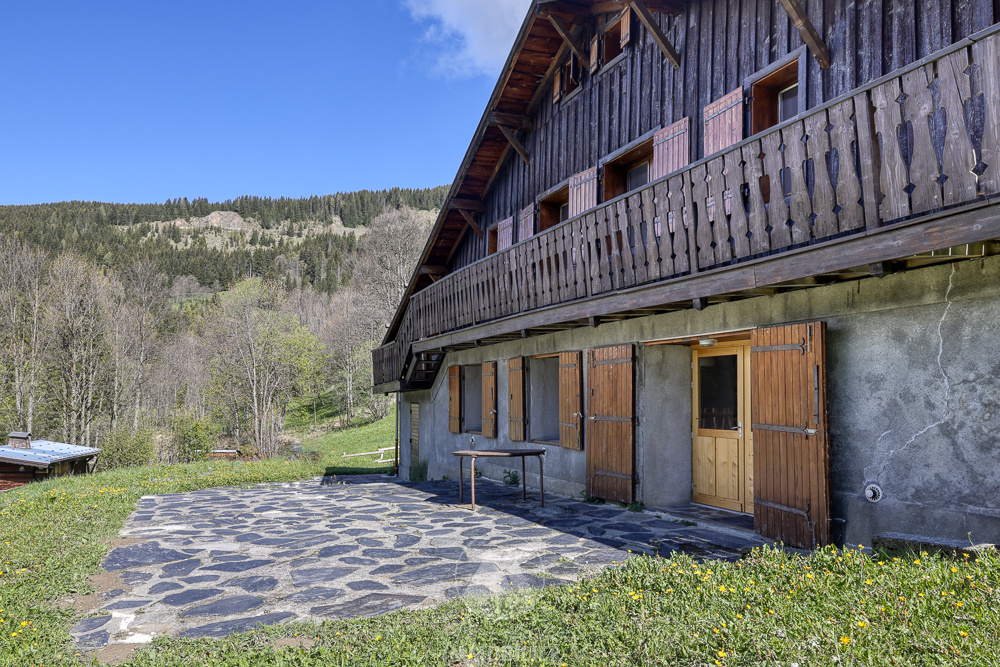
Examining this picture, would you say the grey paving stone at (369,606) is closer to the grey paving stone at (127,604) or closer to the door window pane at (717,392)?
the grey paving stone at (127,604)

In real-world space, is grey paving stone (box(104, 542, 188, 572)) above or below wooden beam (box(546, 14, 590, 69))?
below

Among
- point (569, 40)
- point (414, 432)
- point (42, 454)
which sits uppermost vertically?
point (569, 40)

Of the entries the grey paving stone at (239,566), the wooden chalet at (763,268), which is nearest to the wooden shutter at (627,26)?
the wooden chalet at (763,268)

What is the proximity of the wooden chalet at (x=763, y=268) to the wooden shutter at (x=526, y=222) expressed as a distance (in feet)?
0.38

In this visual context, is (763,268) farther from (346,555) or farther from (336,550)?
(336,550)

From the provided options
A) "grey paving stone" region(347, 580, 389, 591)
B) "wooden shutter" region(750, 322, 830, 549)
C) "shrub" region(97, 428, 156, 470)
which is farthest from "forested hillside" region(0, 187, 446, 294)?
"grey paving stone" region(347, 580, 389, 591)

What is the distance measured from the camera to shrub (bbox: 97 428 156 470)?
24.2 m

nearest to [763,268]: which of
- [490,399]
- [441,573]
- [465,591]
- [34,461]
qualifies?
[465,591]

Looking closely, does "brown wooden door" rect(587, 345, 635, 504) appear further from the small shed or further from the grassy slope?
the small shed

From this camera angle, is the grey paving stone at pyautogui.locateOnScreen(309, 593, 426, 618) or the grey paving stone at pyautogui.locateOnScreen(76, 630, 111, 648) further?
the grey paving stone at pyautogui.locateOnScreen(309, 593, 426, 618)

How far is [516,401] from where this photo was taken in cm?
1192

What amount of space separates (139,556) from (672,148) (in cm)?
809

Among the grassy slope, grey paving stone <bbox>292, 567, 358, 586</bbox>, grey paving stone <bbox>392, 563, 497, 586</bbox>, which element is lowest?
grey paving stone <bbox>292, 567, 358, 586</bbox>

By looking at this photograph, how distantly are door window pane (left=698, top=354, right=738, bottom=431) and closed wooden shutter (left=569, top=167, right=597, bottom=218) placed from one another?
3.36 m
